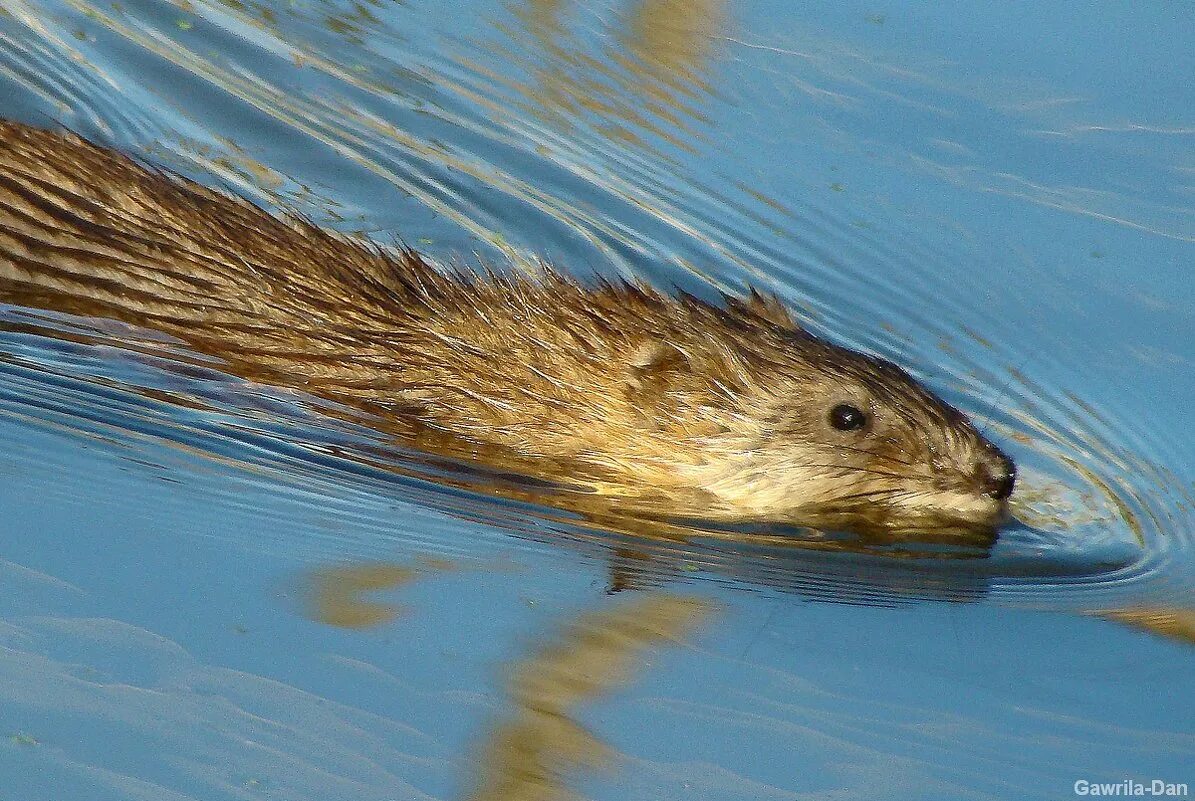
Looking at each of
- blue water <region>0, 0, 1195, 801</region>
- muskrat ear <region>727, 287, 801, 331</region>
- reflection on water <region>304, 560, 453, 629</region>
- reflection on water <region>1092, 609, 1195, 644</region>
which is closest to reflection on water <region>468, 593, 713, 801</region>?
blue water <region>0, 0, 1195, 801</region>

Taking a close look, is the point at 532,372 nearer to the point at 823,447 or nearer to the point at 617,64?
the point at 823,447

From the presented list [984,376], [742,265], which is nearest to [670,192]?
[742,265]

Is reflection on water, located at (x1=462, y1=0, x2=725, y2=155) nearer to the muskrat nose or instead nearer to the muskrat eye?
the muskrat eye

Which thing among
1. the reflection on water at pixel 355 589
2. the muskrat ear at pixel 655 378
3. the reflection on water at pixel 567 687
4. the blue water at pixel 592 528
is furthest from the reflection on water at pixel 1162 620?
the reflection on water at pixel 355 589

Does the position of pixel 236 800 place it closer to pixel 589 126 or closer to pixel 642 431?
pixel 642 431

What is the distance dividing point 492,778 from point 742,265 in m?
3.24

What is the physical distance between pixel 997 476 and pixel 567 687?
5.53ft

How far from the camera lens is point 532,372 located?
4.83 meters

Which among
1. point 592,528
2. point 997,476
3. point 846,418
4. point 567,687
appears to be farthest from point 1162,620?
point 567,687

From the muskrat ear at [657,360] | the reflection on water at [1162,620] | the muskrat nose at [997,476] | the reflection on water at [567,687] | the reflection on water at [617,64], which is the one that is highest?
the reflection on water at [617,64]

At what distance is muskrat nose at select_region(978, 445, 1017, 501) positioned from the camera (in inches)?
183

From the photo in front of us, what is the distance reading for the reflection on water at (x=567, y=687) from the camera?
10.6 feet

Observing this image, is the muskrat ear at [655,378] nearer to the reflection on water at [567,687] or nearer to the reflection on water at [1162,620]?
the reflection on water at [567,687]

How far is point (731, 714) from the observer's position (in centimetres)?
351
